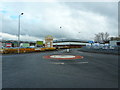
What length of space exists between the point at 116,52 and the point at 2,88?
72.4 ft

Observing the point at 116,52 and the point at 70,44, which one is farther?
the point at 70,44

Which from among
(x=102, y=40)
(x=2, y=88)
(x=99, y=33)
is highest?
(x=99, y=33)

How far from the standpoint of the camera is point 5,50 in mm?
19328

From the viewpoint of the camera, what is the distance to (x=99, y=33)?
3231 inches

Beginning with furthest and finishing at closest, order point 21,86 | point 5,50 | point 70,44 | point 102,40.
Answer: point 70,44 < point 102,40 < point 5,50 < point 21,86

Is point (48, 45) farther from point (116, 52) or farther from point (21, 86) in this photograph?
point (21, 86)

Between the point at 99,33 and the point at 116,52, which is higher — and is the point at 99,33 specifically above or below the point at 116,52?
above

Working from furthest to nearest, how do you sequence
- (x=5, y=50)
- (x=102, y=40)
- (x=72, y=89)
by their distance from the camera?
1. (x=102, y=40)
2. (x=5, y=50)
3. (x=72, y=89)

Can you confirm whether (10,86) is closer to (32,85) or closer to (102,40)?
(32,85)

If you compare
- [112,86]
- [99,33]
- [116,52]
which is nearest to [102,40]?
[99,33]

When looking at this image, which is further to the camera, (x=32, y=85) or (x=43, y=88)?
(x=32, y=85)

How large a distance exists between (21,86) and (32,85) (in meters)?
0.47

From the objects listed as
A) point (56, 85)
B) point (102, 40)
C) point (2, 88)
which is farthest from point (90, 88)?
point (102, 40)

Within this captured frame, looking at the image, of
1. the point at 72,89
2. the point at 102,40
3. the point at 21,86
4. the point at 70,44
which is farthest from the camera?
the point at 70,44
